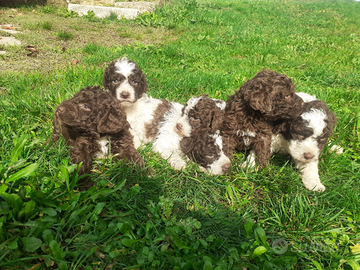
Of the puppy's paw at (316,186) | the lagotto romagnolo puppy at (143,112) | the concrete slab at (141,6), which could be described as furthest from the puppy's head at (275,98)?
the concrete slab at (141,6)

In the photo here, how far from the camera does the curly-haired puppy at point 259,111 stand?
3031 mm

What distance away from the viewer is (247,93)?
3141 mm

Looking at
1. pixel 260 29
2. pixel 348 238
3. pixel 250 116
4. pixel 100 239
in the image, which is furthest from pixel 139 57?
pixel 260 29

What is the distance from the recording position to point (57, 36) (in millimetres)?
8188

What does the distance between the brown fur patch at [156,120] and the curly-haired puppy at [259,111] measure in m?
1.14

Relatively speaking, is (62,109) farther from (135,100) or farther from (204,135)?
(204,135)

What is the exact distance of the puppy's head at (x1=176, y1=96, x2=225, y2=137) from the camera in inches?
139

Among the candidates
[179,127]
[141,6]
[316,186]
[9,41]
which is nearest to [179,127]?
[179,127]

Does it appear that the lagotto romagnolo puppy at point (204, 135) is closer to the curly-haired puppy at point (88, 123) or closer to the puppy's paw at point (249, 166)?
the puppy's paw at point (249, 166)

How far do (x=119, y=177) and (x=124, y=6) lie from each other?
41.3ft

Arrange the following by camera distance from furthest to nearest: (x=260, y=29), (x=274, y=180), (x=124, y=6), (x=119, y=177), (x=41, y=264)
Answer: (x=124, y=6) < (x=260, y=29) < (x=274, y=180) < (x=119, y=177) < (x=41, y=264)

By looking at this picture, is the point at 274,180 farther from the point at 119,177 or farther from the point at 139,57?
the point at 139,57

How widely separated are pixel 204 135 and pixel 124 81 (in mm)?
1477

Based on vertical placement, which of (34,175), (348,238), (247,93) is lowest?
(348,238)
